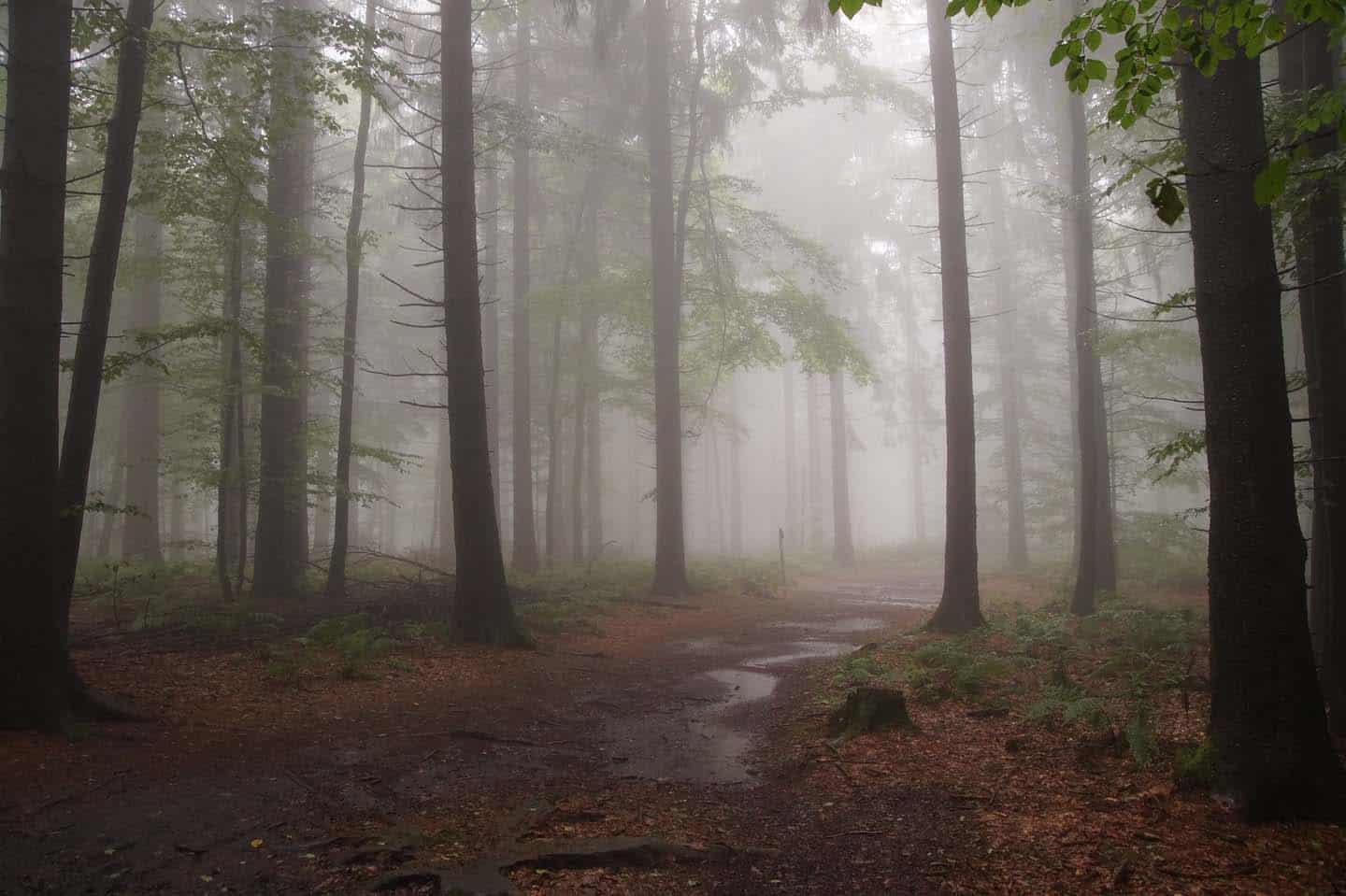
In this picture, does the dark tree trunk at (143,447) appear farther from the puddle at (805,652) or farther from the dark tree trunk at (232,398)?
the puddle at (805,652)

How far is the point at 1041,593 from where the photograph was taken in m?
17.0

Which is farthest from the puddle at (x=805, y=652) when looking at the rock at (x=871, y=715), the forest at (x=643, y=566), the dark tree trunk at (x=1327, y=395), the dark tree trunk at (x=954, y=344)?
the dark tree trunk at (x=1327, y=395)

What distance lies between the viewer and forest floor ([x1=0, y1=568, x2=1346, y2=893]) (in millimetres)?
4172

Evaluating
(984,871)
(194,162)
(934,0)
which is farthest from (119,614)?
(934,0)

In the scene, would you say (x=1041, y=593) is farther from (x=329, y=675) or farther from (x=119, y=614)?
(x=119, y=614)

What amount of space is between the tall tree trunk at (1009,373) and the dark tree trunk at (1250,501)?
2182cm

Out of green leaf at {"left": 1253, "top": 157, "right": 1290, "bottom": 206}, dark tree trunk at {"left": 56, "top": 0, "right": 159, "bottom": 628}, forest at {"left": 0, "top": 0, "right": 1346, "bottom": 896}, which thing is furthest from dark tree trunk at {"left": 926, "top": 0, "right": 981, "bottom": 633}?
dark tree trunk at {"left": 56, "top": 0, "right": 159, "bottom": 628}

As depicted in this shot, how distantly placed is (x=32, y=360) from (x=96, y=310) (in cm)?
93

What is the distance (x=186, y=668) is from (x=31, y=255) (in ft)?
14.6

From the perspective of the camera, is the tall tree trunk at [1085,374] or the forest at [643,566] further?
the tall tree trunk at [1085,374]

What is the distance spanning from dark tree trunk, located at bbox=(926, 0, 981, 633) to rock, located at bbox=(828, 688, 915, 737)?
5051 mm

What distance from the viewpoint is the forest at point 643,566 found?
4.43 m

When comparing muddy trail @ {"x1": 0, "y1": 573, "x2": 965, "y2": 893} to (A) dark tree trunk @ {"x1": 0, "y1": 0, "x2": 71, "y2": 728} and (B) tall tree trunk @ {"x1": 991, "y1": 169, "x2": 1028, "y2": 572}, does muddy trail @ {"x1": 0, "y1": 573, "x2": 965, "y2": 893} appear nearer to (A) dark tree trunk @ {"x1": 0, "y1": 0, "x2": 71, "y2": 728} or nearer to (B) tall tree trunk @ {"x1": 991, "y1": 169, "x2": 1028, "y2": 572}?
(A) dark tree trunk @ {"x1": 0, "y1": 0, "x2": 71, "y2": 728}

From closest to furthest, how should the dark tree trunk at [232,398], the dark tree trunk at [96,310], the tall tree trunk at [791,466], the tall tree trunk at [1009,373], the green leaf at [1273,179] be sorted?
the green leaf at [1273,179] < the dark tree trunk at [96,310] < the dark tree trunk at [232,398] < the tall tree trunk at [1009,373] < the tall tree trunk at [791,466]
